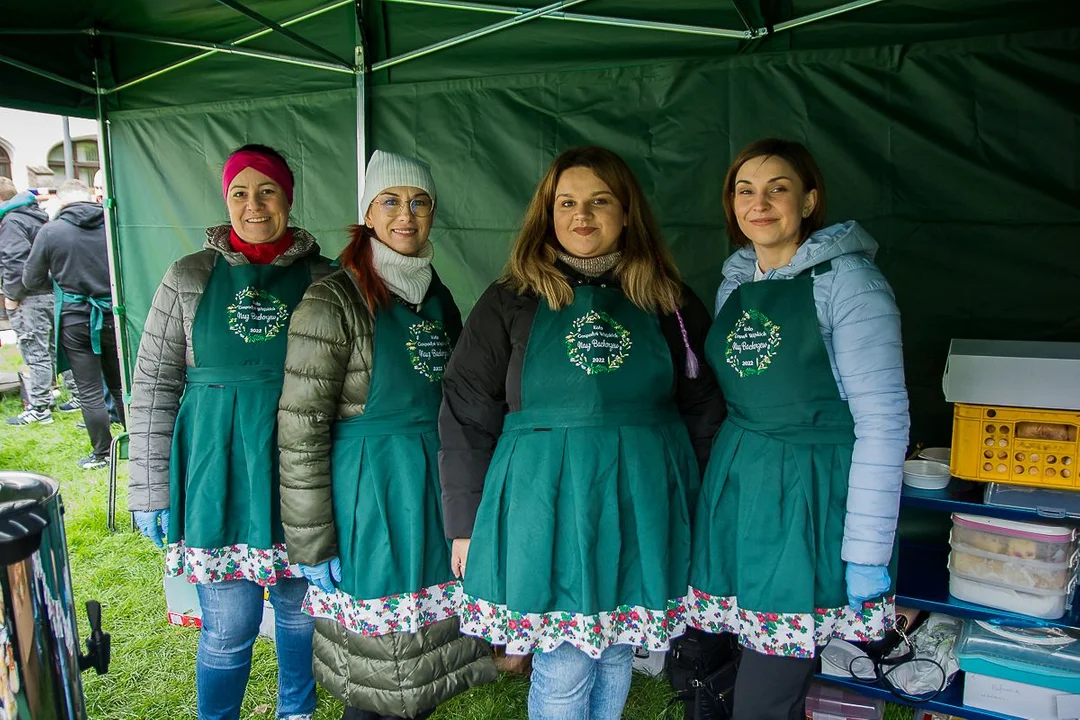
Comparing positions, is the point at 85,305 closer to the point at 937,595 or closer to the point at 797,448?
the point at 797,448

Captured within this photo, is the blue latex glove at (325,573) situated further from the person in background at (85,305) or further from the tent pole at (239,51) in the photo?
the person in background at (85,305)

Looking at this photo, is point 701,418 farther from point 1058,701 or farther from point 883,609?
point 1058,701

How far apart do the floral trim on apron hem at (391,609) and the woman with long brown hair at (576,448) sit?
0.41 ft

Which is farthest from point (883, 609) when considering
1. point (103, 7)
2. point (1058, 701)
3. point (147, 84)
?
point (147, 84)

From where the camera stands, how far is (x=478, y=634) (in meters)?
1.83

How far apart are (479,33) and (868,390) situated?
6.97 ft

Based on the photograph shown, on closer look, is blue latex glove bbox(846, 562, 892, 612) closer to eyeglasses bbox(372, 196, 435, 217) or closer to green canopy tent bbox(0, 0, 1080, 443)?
green canopy tent bbox(0, 0, 1080, 443)

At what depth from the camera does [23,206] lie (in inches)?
240

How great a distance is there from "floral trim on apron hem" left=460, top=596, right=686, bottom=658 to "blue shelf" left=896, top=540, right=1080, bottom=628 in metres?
0.87

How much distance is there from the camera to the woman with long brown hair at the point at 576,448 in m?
1.70

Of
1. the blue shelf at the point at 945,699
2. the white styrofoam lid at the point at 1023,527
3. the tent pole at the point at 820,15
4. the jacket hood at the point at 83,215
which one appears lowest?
the blue shelf at the point at 945,699

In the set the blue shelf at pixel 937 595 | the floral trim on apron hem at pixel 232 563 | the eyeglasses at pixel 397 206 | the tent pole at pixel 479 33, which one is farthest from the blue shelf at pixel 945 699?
the tent pole at pixel 479 33

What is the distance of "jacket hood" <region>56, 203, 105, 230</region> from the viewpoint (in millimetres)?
5121

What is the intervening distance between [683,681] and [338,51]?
9.47 feet
